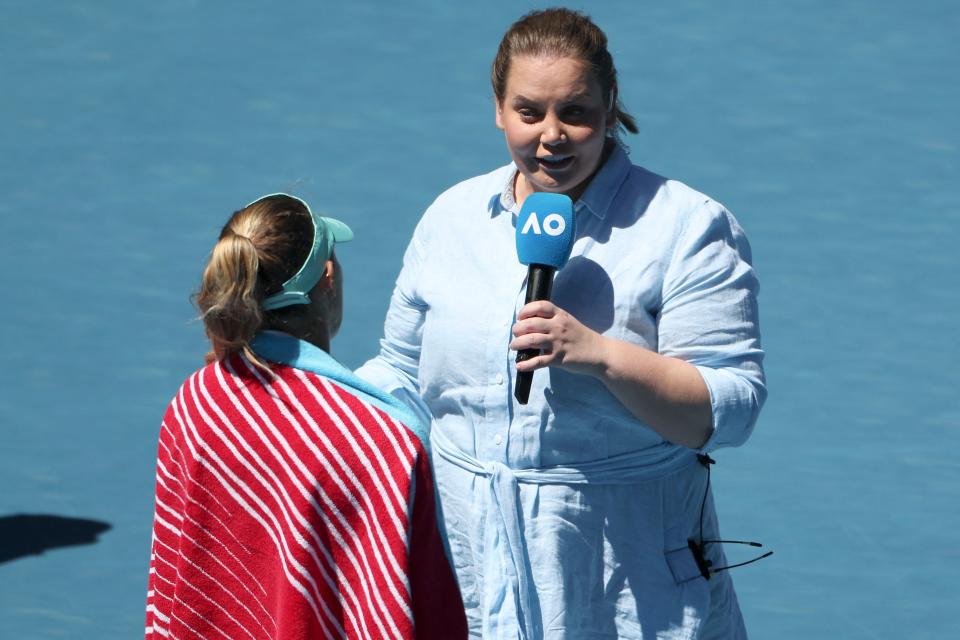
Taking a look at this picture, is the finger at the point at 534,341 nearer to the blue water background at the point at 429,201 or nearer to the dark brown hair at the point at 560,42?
the dark brown hair at the point at 560,42

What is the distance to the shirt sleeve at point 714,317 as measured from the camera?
2920mm

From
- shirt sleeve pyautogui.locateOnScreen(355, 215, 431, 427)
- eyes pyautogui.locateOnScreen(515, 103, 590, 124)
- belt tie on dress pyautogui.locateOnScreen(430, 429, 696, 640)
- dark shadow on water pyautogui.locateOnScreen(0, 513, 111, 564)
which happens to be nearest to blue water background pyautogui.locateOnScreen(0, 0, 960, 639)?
dark shadow on water pyautogui.locateOnScreen(0, 513, 111, 564)

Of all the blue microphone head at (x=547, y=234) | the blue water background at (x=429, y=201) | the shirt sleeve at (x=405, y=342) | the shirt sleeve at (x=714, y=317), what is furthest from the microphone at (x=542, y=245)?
the blue water background at (x=429, y=201)

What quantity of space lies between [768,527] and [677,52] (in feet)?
11.6

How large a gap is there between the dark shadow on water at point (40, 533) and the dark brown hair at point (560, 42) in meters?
2.86

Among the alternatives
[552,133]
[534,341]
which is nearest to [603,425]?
[534,341]

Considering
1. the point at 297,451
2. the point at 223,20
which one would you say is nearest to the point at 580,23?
the point at 297,451

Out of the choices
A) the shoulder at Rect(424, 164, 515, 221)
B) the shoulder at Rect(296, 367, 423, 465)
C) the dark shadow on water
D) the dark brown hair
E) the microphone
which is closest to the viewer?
the shoulder at Rect(296, 367, 423, 465)

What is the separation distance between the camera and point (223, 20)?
28.6 ft

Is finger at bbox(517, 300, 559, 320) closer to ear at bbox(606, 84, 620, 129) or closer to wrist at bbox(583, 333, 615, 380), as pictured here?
wrist at bbox(583, 333, 615, 380)

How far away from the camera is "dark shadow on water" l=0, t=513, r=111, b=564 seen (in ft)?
17.3

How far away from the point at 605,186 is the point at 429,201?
4.26 meters

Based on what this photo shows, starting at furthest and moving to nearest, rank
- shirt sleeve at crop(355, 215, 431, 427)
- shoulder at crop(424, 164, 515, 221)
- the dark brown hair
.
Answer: shirt sleeve at crop(355, 215, 431, 427) → shoulder at crop(424, 164, 515, 221) → the dark brown hair

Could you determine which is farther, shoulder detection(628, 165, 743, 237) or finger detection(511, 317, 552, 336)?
shoulder detection(628, 165, 743, 237)
